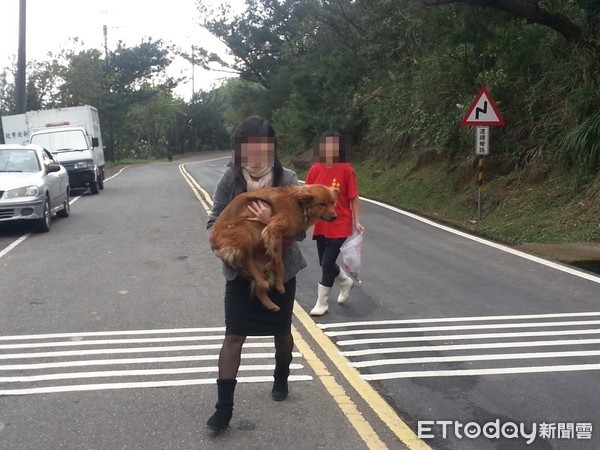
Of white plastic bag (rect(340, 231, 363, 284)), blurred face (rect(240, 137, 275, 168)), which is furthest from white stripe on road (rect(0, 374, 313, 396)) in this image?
white plastic bag (rect(340, 231, 363, 284))

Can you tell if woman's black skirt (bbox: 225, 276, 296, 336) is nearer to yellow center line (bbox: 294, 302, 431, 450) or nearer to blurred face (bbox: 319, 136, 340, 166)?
yellow center line (bbox: 294, 302, 431, 450)

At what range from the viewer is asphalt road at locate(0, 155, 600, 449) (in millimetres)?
4469

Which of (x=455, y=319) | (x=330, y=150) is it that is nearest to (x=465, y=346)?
(x=455, y=319)

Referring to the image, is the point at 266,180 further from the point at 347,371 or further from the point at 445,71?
the point at 445,71

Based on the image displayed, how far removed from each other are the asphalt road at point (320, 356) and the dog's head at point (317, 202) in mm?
1333

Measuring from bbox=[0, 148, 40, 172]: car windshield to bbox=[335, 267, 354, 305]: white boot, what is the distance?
8779 mm

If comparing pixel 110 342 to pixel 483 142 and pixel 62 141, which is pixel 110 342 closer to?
pixel 483 142

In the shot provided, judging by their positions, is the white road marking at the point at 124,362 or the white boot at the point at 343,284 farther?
the white boot at the point at 343,284

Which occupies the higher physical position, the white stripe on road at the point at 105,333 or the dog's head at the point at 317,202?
the dog's head at the point at 317,202

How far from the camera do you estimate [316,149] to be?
23.3 feet

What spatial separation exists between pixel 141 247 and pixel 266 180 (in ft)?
25.3

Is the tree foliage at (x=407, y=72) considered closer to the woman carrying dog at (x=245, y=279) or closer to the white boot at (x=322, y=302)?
the white boot at (x=322, y=302)

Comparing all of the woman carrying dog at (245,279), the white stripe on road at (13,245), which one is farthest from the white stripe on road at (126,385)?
the white stripe on road at (13,245)

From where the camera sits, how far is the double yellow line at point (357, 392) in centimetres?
432
